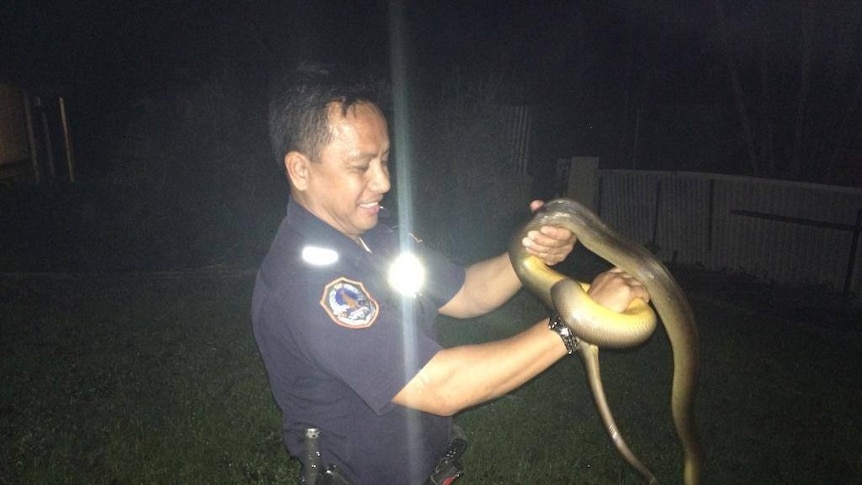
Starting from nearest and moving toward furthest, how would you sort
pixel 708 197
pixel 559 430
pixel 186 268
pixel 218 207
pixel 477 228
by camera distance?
pixel 559 430, pixel 186 268, pixel 708 197, pixel 477 228, pixel 218 207

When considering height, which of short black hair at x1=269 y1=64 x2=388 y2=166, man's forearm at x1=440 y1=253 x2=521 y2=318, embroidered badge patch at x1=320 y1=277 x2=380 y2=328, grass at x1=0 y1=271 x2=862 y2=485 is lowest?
grass at x1=0 y1=271 x2=862 y2=485

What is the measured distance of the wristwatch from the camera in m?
1.89

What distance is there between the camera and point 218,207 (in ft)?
39.7

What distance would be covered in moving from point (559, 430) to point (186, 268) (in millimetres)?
6216

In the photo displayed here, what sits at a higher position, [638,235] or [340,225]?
[340,225]

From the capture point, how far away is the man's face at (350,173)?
79.8 inches

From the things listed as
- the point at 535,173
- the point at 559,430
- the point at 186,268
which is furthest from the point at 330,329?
the point at 535,173

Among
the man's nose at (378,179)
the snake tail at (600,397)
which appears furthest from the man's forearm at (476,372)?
the man's nose at (378,179)

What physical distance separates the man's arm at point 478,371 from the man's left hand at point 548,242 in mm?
624

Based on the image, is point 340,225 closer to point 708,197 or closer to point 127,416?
point 127,416

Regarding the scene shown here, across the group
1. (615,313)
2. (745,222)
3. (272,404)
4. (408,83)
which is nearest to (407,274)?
(615,313)

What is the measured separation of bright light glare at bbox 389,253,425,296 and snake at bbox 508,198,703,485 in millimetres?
358

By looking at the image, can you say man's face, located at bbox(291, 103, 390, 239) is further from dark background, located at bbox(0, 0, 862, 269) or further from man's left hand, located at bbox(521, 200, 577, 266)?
dark background, located at bbox(0, 0, 862, 269)

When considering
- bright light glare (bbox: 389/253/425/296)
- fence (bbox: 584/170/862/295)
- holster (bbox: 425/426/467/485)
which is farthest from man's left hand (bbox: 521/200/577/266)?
fence (bbox: 584/170/862/295)
